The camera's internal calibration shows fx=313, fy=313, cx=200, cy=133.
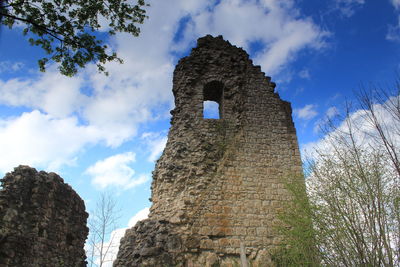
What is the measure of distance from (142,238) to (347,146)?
15.1ft

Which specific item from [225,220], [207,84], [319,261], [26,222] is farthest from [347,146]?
[26,222]

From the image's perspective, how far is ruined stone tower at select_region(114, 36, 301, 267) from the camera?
6.68 m

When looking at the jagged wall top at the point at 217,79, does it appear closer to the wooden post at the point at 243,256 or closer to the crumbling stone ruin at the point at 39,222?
the wooden post at the point at 243,256

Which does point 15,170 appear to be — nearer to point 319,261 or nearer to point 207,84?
point 207,84

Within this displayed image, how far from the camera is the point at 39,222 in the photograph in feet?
25.1

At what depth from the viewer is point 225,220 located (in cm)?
699

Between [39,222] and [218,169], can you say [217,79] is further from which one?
[39,222]

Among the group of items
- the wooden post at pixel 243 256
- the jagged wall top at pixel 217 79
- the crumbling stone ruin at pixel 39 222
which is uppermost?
the jagged wall top at pixel 217 79

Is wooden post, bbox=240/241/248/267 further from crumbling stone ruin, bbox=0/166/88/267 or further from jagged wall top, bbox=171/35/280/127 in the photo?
crumbling stone ruin, bbox=0/166/88/267

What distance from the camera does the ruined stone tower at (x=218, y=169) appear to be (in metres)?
6.68

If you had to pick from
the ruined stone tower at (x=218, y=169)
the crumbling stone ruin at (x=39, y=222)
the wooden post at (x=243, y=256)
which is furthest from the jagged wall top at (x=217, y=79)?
the crumbling stone ruin at (x=39, y=222)

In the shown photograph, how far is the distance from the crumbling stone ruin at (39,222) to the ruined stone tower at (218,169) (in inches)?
86.7

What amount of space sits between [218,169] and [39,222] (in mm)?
4558

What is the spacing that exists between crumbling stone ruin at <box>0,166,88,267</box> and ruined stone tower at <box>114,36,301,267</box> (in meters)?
2.20
